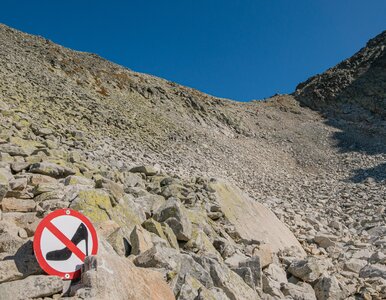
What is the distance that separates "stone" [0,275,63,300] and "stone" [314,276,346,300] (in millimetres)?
6127

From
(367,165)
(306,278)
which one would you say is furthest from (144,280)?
(367,165)

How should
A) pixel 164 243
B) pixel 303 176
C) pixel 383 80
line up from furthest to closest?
pixel 383 80 → pixel 303 176 → pixel 164 243

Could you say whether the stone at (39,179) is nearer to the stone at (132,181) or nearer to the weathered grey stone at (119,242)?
the weathered grey stone at (119,242)

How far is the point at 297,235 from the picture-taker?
13.6 m

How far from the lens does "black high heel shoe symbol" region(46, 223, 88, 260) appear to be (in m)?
3.86

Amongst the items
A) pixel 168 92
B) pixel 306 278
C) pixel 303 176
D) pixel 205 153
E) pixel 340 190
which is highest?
pixel 168 92

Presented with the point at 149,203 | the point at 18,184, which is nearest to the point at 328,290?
the point at 149,203

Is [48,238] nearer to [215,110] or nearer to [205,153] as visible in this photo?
[205,153]

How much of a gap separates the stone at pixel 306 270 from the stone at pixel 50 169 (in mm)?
5899

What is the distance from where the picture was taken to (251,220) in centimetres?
1174

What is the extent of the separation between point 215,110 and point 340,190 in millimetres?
17836

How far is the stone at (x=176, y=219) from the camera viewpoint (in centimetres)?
767

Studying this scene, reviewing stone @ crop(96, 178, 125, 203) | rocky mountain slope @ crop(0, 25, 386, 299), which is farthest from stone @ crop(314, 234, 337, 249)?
stone @ crop(96, 178, 125, 203)

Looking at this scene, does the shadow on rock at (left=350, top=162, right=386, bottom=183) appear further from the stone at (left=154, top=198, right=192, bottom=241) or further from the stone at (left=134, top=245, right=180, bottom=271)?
the stone at (left=134, top=245, right=180, bottom=271)
